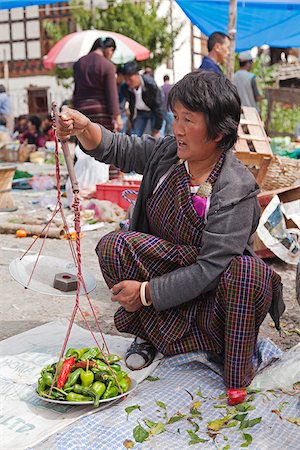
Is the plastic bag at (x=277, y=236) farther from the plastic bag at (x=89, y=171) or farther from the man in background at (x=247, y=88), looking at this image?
the man in background at (x=247, y=88)

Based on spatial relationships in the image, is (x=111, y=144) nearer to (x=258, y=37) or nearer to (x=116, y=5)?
(x=258, y=37)

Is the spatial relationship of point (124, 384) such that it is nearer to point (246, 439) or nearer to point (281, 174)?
point (246, 439)

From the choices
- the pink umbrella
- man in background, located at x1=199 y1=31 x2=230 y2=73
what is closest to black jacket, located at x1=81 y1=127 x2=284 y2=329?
man in background, located at x1=199 y1=31 x2=230 y2=73

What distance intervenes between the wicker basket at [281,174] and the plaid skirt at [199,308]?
2429 mm

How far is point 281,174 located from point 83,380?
9.54 feet

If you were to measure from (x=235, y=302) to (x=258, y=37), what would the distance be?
901 cm

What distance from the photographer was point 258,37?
1052 centimetres

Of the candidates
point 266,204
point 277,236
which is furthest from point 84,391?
point 266,204

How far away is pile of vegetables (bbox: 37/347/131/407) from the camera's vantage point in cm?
219

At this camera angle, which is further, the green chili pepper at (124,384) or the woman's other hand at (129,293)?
the woman's other hand at (129,293)

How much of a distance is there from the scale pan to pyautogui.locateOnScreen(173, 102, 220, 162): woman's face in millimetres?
689

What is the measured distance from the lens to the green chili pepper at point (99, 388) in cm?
220

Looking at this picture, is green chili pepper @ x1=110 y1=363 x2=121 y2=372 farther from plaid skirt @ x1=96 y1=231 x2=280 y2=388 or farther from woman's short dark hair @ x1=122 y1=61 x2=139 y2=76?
woman's short dark hair @ x1=122 y1=61 x2=139 y2=76

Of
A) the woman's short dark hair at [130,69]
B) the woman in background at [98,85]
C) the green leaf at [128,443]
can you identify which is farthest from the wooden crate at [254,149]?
the green leaf at [128,443]
